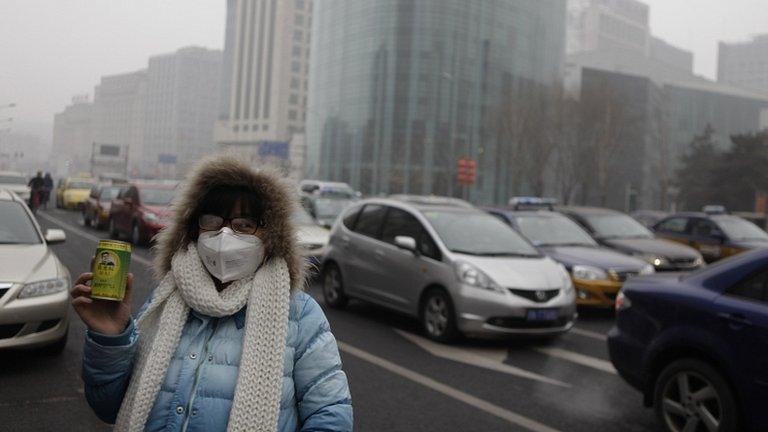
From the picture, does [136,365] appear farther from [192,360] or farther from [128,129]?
[128,129]

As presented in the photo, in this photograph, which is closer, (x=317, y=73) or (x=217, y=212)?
(x=217, y=212)

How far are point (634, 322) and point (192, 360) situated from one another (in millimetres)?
3831

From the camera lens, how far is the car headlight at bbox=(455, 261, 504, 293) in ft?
24.0

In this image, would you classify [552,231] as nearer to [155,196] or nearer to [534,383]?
[534,383]

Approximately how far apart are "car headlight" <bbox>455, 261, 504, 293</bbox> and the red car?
9431mm

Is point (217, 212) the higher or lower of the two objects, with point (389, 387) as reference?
higher

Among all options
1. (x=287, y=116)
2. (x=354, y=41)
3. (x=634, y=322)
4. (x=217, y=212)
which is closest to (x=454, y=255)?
(x=634, y=322)

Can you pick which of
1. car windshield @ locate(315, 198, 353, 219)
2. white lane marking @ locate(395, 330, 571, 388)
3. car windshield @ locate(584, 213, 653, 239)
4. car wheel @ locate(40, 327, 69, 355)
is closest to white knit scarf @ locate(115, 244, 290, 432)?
car wheel @ locate(40, 327, 69, 355)

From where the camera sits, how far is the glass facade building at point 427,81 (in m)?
74.8

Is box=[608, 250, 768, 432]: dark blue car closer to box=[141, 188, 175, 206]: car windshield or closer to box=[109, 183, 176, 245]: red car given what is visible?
box=[109, 183, 176, 245]: red car

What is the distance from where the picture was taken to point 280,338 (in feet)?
6.55

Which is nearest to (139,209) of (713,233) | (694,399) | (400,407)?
(400,407)

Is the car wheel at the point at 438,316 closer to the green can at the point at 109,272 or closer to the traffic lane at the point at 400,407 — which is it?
the traffic lane at the point at 400,407

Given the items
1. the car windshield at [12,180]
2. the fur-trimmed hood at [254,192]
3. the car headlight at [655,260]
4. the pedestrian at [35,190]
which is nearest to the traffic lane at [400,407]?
the fur-trimmed hood at [254,192]
